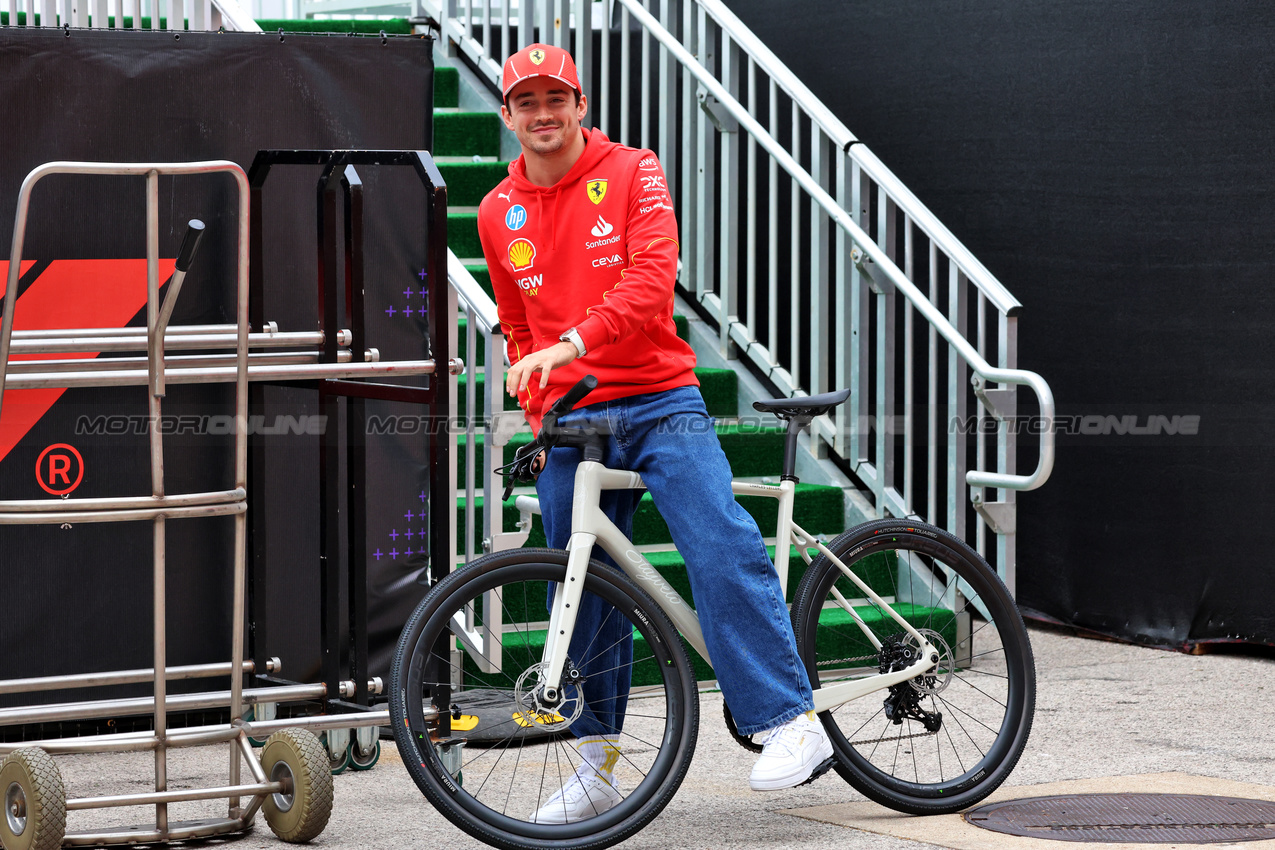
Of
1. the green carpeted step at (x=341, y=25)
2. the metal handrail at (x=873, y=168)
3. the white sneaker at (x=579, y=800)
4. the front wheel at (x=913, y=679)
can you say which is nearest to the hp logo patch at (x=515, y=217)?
the front wheel at (x=913, y=679)

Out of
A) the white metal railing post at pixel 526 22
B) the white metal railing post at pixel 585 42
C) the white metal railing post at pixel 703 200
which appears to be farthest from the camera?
the white metal railing post at pixel 526 22

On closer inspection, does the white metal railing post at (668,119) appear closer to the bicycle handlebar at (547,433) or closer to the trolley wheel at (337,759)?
the trolley wheel at (337,759)

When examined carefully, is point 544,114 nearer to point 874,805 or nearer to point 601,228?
point 601,228

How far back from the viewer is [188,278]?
448 centimetres

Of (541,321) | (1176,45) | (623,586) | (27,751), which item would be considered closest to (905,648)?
(623,586)

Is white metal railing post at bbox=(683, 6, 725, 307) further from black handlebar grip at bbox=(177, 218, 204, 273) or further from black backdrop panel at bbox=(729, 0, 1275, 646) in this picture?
black handlebar grip at bbox=(177, 218, 204, 273)

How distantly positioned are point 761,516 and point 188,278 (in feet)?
7.72

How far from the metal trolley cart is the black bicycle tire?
42 cm

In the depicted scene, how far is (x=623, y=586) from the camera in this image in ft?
11.6

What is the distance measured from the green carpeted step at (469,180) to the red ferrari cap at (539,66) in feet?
11.6

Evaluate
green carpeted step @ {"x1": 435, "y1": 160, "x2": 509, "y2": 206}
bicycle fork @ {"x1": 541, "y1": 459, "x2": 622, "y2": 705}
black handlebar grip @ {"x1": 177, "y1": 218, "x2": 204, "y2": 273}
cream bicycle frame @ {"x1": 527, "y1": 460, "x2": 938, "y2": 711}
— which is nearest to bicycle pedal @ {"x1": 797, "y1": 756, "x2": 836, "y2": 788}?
cream bicycle frame @ {"x1": 527, "y1": 460, "x2": 938, "y2": 711}

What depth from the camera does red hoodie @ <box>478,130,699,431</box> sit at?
359cm

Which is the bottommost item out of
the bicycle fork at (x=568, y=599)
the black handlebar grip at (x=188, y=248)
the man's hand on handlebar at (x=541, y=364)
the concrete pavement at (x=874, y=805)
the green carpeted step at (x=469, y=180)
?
the concrete pavement at (x=874, y=805)

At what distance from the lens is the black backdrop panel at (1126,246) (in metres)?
6.01
